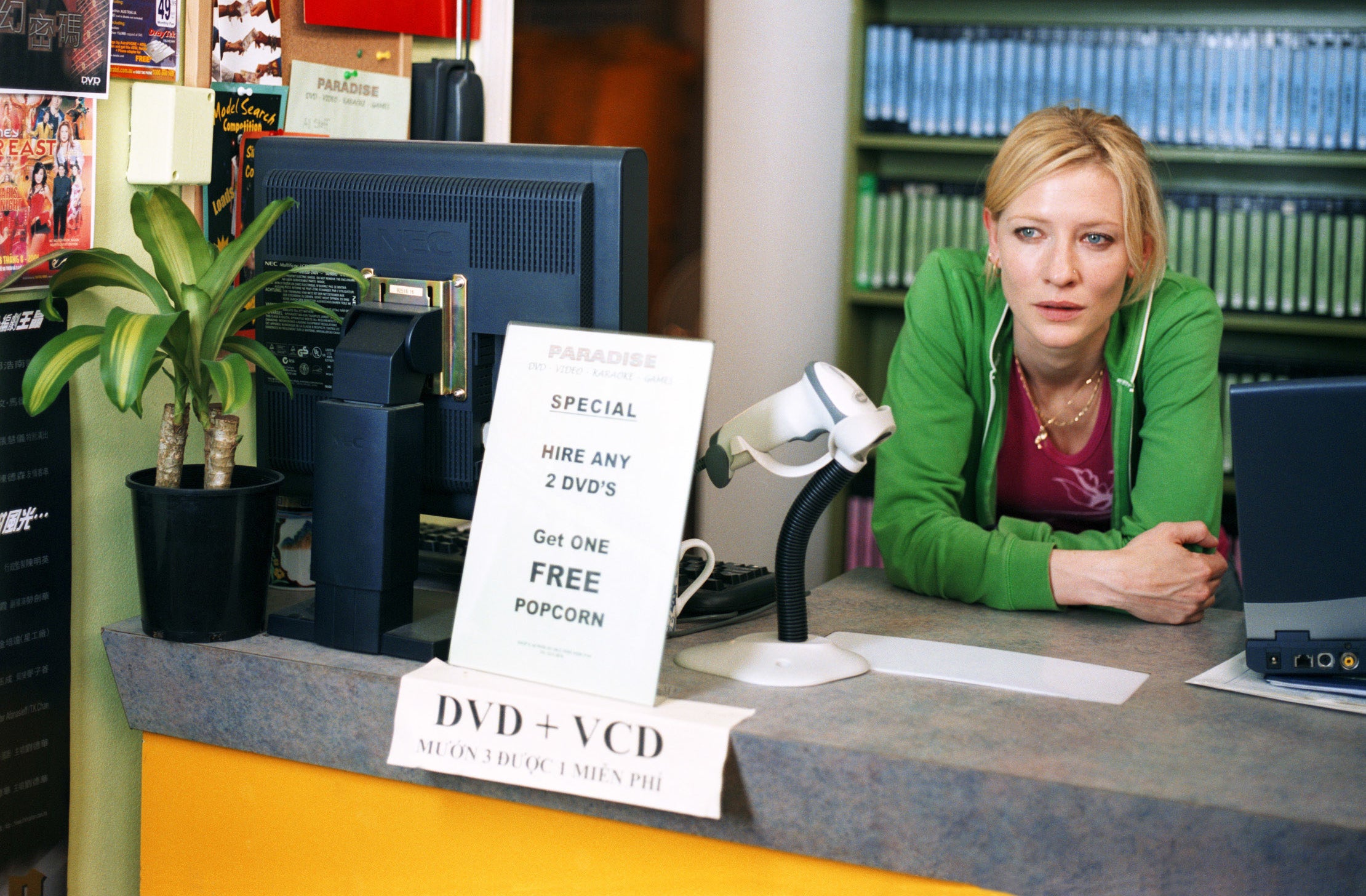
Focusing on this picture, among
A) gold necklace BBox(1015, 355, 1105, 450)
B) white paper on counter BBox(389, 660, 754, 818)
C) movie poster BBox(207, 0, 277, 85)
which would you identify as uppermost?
movie poster BBox(207, 0, 277, 85)

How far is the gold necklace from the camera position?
177 cm

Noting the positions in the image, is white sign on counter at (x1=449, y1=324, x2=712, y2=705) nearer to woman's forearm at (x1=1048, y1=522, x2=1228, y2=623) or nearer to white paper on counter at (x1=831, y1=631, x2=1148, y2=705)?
white paper on counter at (x1=831, y1=631, x2=1148, y2=705)

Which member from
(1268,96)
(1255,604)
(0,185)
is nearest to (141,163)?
(0,185)

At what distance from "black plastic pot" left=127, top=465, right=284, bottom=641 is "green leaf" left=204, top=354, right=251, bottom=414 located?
0.10 meters

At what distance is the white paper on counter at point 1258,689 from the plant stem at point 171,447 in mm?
1007

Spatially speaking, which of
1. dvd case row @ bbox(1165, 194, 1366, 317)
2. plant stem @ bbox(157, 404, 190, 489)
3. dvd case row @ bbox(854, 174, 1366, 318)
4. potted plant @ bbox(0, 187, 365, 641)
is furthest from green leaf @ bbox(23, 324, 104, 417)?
dvd case row @ bbox(1165, 194, 1366, 317)

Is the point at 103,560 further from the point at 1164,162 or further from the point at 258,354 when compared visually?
the point at 1164,162

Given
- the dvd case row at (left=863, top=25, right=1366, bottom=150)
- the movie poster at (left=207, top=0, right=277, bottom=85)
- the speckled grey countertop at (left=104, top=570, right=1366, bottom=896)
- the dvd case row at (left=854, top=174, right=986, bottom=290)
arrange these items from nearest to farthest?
the speckled grey countertop at (left=104, top=570, right=1366, bottom=896) → the movie poster at (left=207, top=0, right=277, bottom=85) → the dvd case row at (left=863, top=25, right=1366, bottom=150) → the dvd case row at (left=854, top=174, right=986, bottom=290)

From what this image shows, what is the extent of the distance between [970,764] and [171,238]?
34.5 inches

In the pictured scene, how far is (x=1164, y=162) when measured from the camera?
9.84ft

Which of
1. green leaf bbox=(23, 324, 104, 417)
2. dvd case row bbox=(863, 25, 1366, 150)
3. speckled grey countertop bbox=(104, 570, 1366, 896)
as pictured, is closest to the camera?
speckled grey countertop bbox=(104, 570, 1366, 896)

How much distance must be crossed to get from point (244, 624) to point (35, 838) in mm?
325

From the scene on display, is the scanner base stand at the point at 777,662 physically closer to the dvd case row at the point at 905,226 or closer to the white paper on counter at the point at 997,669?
the white paper on counter at the point at 997,669

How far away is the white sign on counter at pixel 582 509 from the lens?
106cm
